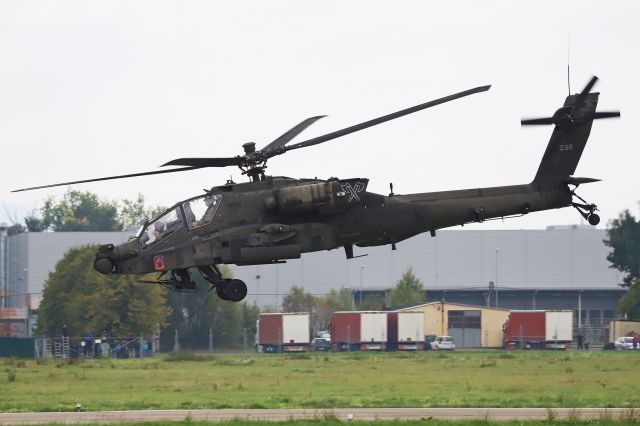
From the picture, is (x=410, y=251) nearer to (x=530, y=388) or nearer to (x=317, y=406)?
(x=530, y=388)

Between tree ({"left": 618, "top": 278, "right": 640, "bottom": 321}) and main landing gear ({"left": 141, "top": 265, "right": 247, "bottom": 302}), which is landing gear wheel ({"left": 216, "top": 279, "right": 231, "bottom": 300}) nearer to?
main landing gear ({"left": 141, "top": 265, "right": 247, "bottom": 302})

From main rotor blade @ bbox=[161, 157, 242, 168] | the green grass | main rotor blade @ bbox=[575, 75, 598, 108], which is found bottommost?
the green grass

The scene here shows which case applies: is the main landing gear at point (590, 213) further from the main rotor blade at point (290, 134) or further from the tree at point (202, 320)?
the tree at point (202, 320)

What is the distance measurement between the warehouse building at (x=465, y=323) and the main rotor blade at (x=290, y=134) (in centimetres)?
6011

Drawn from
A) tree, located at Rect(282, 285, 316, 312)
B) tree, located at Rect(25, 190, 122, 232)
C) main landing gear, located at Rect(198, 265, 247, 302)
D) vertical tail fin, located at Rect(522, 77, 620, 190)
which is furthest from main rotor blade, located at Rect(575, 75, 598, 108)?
tree, located at Rect(25, 190, 122, 232)

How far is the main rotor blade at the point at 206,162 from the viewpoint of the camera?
27.1m

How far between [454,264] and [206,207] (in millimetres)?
98287

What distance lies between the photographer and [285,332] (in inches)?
3332

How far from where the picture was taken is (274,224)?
29094mm

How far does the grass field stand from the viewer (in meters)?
39.1

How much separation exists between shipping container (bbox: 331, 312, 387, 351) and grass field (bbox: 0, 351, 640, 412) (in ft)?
49.5

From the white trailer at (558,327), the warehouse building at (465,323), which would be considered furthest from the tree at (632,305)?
the white trailer at (558,327)

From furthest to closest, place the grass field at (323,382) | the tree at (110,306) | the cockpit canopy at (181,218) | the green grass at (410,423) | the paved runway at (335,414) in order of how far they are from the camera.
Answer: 1. the tree at (110,306)
2. the grass field at (323,382)
3. the paved runway at (335,414)
4. the green grass at (410,423)
5. the cockpit canopy at (181,218)

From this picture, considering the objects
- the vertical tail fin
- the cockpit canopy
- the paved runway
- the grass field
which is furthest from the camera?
the grass field
